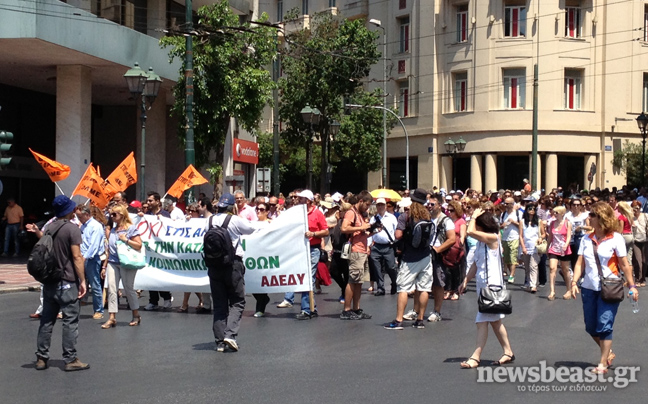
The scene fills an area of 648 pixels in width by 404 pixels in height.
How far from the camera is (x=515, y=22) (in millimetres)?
42938

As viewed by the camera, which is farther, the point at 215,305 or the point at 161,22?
the point at 161,22

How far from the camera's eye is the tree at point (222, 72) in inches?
969

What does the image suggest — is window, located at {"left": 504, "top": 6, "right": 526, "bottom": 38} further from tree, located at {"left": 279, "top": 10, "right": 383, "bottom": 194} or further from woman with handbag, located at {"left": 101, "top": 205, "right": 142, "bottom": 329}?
woman with handbag, located at {"left": 101, "top": 205, "right": 142, "bottom": 329}

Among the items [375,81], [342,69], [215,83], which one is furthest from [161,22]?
[375,81]

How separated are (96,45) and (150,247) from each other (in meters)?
11.3

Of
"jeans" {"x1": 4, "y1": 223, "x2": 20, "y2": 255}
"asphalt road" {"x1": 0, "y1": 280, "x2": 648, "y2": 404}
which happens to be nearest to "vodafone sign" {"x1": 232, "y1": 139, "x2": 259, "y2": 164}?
"jeans" {"x1": 4, "y1": 223, "x2": 20, "y2": 255}

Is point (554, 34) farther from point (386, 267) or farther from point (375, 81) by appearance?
point (386, 267)

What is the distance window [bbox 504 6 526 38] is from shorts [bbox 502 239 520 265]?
26960 millimetres

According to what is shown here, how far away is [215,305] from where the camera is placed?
1041 centimetres

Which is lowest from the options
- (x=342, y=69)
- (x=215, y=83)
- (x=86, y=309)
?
(x=86, y=309)

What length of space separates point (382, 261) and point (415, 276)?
461cm

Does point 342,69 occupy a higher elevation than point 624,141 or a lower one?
higher

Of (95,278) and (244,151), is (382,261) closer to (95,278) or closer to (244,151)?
(95,278)

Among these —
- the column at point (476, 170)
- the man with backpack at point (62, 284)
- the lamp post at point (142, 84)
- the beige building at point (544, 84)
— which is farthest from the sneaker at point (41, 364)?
the column at point (476, 170)
